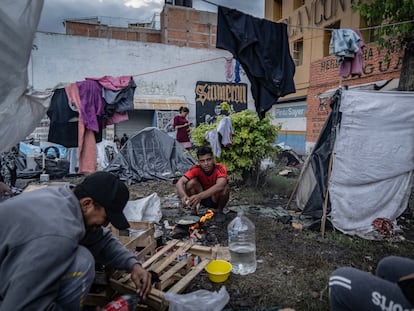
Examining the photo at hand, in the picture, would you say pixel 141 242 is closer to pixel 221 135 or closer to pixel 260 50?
pixel 260 50

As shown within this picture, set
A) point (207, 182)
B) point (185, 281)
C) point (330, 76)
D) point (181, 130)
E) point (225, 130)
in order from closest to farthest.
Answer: point (185, 281) → point (207, 182) → point (225, 130) → point (181, 130) → point (330, 76)

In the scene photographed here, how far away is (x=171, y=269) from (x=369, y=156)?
311cm

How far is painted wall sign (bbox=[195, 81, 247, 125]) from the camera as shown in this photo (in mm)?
15836

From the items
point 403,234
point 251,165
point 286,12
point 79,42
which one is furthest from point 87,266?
point 286,12

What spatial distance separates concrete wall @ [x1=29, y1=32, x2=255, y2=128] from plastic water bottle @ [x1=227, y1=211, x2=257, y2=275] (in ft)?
35.3

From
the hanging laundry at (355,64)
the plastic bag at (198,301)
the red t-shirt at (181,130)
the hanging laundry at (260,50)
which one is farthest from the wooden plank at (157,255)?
the red t-shirt at (181,130)

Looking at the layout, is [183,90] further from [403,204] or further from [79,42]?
[403,204]

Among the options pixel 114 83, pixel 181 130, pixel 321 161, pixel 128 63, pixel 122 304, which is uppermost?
pixel 128 63

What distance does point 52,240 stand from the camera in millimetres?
1375

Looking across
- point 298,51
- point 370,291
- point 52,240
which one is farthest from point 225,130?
point 298,51

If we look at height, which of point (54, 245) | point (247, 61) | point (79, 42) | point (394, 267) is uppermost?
point (79, 42)

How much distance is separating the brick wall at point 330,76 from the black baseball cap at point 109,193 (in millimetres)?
8428

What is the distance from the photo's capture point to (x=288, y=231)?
439cm

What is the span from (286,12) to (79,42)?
10.1 metres
